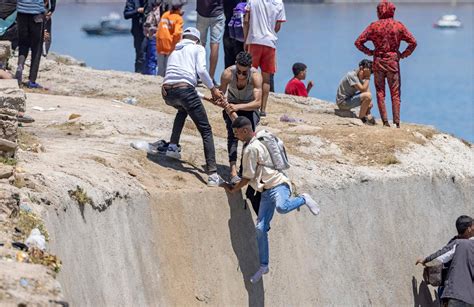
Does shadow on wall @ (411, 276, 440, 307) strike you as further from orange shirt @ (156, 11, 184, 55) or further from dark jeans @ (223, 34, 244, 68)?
orange shirt @ (156, 11, 184, 55)

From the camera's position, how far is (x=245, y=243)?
14141 mm

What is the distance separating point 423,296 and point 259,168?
4.10 m

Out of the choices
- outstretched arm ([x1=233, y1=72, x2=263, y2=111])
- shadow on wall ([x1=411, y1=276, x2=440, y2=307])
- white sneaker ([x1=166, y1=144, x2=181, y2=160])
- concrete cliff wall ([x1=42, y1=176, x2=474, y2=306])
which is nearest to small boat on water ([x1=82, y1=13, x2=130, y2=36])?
concrete cliff wall ([x1=42, y1=176, x2=474, y2=306])

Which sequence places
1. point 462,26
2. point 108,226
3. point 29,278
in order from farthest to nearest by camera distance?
point 462,26
point 108,226
point 29,278

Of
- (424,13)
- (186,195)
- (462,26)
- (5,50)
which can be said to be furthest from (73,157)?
(424,13)

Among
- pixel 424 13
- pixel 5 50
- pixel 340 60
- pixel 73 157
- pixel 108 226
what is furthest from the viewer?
pixel 424 13

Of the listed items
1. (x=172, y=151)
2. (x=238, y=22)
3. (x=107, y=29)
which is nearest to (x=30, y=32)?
(x=238, y=22)

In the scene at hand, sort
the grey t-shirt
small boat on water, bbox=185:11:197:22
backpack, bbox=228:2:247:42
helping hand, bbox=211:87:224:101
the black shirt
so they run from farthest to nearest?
1. small boat on water, bbox=185:11:197:22
2. the black shirt
3. the grey t-shirt
4. backpack, bbox=228:2:247:42
5. helping hand, bbox=211:87:224:101

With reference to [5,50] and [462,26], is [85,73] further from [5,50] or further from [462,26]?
[462,26]

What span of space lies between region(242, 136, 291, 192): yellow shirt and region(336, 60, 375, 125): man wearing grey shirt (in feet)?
17.8

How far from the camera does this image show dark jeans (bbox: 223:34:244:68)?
1853cm

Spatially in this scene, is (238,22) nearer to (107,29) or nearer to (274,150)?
(274,150)

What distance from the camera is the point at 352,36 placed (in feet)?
217

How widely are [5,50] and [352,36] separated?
2010 inches
